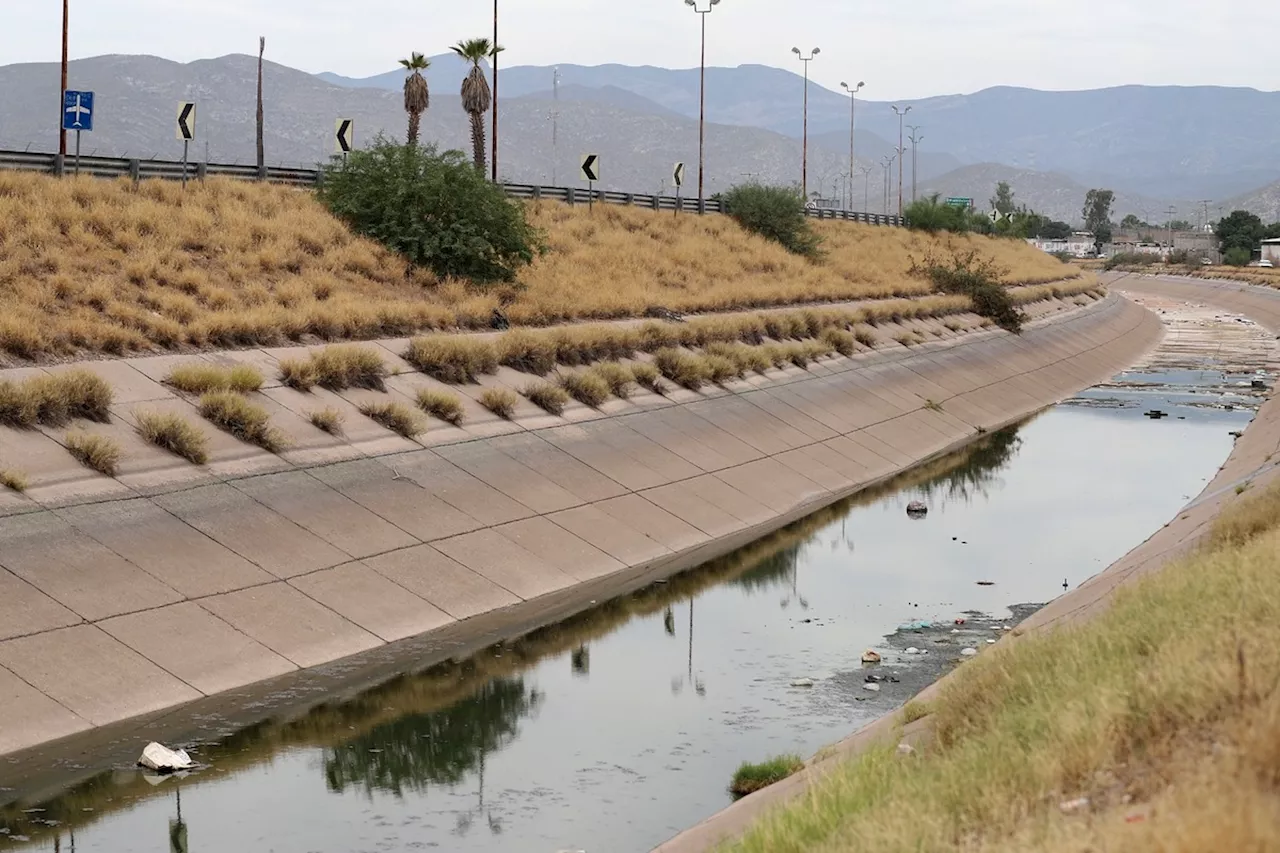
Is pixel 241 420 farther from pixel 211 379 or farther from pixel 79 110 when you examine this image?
pixel 79 110

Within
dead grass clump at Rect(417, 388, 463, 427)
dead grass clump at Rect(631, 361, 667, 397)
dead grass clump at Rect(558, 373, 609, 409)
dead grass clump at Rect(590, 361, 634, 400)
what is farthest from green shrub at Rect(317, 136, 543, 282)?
dead grass clump at Rect(417, 388, 463, 427)

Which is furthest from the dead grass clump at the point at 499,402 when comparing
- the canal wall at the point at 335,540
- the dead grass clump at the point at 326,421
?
the dead grass clump at the point at 326,421

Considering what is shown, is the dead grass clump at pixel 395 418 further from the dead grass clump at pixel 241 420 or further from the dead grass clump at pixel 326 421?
the dead grass clump at pixel 241 420

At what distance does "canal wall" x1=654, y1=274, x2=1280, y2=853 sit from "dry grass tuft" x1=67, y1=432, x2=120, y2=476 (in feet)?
36.2

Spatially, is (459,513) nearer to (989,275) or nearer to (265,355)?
(265,355)

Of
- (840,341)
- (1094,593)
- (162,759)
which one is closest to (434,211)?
(840,341)

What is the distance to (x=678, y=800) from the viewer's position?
15.6 meters

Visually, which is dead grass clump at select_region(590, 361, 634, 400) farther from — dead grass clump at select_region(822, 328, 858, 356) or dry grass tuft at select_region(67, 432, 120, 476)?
dead grass clump at select_region(822, 328, 858, 356)

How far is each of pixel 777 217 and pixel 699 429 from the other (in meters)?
46.1

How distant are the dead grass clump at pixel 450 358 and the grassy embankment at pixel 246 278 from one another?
2471 mm

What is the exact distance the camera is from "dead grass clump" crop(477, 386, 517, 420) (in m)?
31.8

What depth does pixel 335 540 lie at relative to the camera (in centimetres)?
2356

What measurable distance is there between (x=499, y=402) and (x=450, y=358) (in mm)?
1833

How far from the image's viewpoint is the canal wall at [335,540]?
60.3ft
